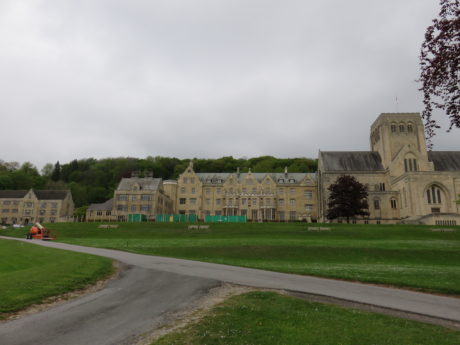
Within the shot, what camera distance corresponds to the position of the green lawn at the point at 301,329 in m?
8.26

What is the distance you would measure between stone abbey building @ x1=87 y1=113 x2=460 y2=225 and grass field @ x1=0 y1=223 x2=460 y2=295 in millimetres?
24069

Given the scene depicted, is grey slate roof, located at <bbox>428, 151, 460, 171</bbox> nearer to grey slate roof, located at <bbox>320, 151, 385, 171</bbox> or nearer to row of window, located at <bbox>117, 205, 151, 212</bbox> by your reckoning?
grey slate roof, located at <bbox>320, 151, 385, 171</bbox>

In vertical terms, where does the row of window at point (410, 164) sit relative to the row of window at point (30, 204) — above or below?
above

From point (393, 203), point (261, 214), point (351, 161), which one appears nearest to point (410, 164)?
point (393, 203)

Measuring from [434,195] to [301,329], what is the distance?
7021 centimetres

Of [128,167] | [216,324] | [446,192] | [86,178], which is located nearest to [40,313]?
[216,324]

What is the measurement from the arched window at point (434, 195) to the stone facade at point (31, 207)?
100989mm

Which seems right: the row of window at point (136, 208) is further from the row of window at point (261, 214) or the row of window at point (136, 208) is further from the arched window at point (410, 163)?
the arched window at point (410, 163)

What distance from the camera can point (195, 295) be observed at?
44.0 ft

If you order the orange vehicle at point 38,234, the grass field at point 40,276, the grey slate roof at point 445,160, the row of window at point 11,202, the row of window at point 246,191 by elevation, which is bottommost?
the grass field at point 40,276

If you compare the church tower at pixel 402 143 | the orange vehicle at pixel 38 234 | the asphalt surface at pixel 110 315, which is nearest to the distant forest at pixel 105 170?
the church tower at pixel 402 143

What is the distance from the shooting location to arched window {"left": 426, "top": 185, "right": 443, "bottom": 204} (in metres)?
66.1

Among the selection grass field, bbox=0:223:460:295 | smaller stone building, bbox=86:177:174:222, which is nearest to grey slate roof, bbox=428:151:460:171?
grass field, bbox=0:223:460:295

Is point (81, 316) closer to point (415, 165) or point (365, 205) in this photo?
point (365, 205)
